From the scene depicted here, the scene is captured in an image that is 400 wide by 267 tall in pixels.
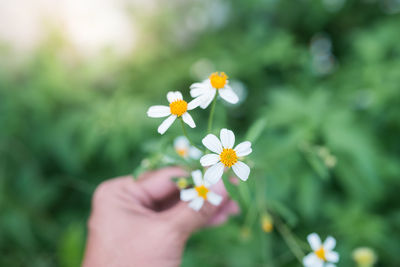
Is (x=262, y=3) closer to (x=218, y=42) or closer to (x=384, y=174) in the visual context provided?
(x=218, y=42)

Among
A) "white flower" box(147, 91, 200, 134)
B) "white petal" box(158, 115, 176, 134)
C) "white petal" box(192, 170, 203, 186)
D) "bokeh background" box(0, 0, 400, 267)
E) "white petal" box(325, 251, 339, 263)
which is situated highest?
"bokeh background" box(0, 0, 400, 267)

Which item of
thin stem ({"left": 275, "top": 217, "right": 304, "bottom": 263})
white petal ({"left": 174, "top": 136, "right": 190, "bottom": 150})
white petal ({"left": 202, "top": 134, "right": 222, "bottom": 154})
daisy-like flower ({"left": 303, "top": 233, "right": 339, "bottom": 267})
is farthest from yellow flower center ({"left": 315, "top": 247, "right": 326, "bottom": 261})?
white petal ({"left": 174, "top": 136, "right": 190, "bottom": 150})

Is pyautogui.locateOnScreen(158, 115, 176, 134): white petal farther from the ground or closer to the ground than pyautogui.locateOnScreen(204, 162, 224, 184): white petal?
farther from the ground

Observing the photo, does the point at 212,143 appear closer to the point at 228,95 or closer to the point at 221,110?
the point at 228,95

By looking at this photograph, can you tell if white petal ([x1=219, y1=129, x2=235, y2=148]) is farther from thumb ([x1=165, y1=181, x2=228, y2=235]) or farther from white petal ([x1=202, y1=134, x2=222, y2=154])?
thumb ([x1=165, y1=181, x2=228, y2=235])

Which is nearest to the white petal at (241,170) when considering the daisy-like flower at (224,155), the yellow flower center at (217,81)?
the daisy-like flower at (224,155)

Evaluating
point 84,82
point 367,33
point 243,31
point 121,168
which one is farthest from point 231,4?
point 121,168
